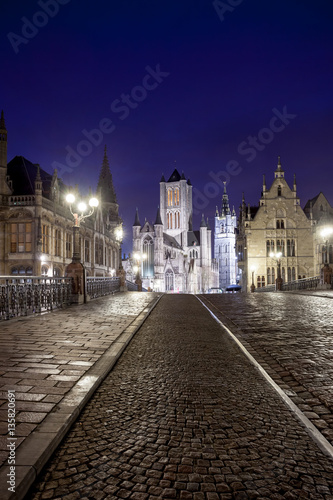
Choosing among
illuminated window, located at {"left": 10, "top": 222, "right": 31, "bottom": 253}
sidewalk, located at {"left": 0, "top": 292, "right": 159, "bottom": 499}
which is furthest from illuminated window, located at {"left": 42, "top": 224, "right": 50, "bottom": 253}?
sidewalk, located at {"left": 0, "top": 292, "right": 159, "bottom": 499}

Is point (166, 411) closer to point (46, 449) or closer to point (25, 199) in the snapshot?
point (46, 449)

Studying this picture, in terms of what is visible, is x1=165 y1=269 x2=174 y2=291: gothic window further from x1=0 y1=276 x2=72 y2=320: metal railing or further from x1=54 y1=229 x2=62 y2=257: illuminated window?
x1=0 y1=276 x2=72 y2=320: metal railing

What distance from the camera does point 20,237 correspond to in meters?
27.3

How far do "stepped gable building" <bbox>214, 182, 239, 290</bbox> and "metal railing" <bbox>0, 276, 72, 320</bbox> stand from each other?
11363 cm

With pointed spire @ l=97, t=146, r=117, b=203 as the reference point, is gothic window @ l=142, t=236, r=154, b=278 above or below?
below

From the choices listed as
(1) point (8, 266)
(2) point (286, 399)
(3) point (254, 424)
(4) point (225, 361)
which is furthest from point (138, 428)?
(1) point (8, 266)

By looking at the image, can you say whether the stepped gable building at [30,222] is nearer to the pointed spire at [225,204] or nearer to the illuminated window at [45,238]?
the illuminated window at [45,238]

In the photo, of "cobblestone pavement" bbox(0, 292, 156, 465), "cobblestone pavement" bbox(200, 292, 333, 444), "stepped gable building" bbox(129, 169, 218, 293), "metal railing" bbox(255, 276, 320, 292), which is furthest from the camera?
"stepped gable building" bbox(129, 169, 218, 293)

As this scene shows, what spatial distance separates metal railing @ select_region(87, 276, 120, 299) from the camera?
1638 centimetres

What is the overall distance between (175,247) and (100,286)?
74706mm

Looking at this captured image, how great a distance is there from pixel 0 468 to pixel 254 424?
2.05 m

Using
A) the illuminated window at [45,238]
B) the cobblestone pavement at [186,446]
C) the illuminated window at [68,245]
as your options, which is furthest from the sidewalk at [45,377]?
the illuminated window at [68,245]

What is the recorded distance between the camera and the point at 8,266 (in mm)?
27016

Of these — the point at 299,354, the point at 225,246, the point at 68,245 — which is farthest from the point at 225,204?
the point at 299,354
